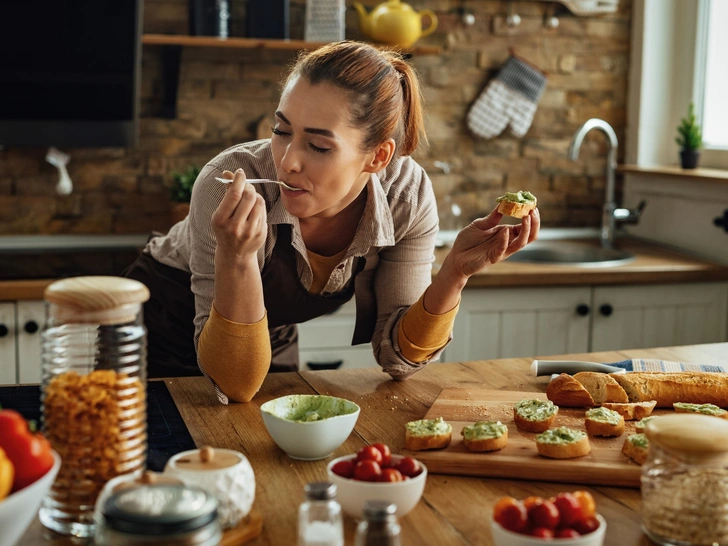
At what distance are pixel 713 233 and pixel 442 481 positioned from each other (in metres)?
2.39

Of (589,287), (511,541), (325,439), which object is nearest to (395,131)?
(325,439)

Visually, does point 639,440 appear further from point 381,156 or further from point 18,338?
point 18,338

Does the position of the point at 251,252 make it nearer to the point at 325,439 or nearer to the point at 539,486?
the point at 325,439

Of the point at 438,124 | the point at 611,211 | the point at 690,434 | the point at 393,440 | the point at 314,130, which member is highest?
the point at 438,124

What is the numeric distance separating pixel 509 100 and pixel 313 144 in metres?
2.04

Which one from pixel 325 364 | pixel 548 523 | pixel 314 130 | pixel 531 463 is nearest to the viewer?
pixel 548 523

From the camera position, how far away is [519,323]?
10.1 ft

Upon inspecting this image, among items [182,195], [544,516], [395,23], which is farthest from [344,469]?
[395,23]

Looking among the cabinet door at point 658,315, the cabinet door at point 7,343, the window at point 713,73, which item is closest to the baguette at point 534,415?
the cabinet door at point 658,315

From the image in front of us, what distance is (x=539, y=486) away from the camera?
1294mm

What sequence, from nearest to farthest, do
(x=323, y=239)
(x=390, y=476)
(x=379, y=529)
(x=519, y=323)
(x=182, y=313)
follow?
(x=379, y=529) < (x=390, y=476) < (x=323, y=239) < (x=182, y=313) < (x=519, y=323)

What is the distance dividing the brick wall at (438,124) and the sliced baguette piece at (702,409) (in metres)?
2.16

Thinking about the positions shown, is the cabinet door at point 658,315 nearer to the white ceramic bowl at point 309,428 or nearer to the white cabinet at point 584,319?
the white cabinet at point 584,319

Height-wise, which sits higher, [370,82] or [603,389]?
[370,82]
